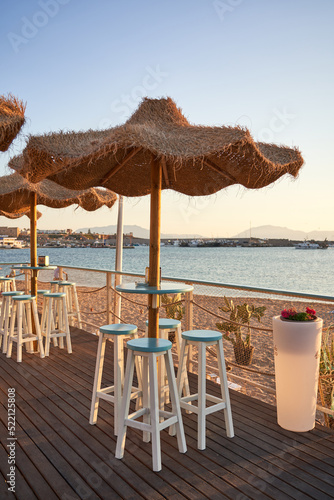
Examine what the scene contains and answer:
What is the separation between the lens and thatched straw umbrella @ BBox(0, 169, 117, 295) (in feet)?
15.6

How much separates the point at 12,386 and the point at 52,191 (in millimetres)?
2465

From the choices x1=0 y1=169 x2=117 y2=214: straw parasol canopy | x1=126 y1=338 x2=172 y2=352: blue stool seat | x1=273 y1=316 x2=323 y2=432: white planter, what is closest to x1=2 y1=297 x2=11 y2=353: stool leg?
x1=0 y1=169 x2=117 y2=214: straw parasol canopy

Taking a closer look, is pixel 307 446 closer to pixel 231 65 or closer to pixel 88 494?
pixel 88 494

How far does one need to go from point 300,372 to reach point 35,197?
4.09m

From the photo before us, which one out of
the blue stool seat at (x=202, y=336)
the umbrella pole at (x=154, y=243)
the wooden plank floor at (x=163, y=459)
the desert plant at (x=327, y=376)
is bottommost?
the wooden plank floor at (x=163, y=459)

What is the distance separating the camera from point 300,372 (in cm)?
282

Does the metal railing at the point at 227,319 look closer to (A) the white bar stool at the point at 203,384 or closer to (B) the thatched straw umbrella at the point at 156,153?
(A) the white bar stool at the point at 203,384

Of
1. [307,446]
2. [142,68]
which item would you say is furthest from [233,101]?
[307,446]

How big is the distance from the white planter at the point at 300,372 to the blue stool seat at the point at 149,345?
1.00 meters

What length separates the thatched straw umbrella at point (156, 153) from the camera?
7.68 ft

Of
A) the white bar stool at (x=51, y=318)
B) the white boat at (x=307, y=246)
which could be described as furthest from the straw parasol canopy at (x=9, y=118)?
the white boat at (x=307, y=246)

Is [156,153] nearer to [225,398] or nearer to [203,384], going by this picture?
[203,384]

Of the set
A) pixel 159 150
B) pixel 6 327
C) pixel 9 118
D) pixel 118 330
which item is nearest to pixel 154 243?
pixel 118 330

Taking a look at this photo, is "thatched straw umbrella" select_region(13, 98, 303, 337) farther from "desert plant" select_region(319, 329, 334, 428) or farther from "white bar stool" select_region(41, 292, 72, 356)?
"white bar stool" select_region(41, 292, 72, 356)
